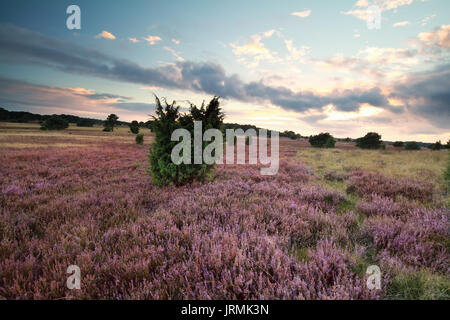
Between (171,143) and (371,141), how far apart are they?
6474cm

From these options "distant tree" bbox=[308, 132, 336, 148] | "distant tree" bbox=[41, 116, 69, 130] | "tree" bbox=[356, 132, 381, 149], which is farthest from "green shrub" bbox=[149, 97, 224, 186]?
"distant tree" bbox=[41, 116, 69, 130]

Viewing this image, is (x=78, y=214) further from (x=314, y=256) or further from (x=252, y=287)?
(x=314, y=256)

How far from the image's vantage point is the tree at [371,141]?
5388 cm

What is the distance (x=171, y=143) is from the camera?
6508 mm

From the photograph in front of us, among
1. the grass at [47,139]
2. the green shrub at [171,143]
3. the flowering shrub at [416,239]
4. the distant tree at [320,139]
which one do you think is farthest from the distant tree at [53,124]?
the flowering shrub at [416,239]

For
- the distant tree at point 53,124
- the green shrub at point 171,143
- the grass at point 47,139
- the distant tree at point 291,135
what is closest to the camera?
the green shrub at point 171,143

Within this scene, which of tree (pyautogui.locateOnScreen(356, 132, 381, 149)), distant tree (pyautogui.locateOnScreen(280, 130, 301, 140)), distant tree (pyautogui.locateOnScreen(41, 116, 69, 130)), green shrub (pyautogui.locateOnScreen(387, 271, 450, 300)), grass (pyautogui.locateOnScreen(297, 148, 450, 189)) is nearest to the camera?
green shrub (pyautogui.locateOnScreen(387, 271, 450, 300))

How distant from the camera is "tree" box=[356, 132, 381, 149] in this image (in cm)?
5388

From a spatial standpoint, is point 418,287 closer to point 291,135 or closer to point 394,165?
point 394,165

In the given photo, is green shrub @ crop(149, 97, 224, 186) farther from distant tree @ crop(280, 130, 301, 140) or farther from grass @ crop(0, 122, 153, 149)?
distant tree @ crop(280, 130, 301, 140)

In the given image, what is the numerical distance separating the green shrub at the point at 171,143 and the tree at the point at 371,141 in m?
63.0

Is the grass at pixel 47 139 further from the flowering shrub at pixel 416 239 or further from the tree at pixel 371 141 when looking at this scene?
the tree at pixel 371 141

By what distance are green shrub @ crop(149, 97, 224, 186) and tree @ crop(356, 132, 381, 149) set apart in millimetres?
62955

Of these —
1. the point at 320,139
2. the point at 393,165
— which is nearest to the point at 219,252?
the point at 393,165
